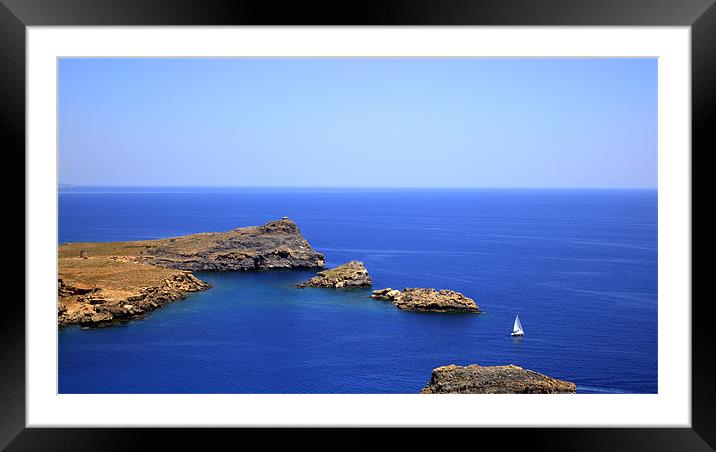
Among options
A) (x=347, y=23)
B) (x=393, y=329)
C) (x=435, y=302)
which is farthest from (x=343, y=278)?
(x=347, y=23)

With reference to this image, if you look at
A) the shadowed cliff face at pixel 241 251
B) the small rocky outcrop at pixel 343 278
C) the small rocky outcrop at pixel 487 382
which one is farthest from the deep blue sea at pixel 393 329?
the small rocky outcrop at pixel 487 382

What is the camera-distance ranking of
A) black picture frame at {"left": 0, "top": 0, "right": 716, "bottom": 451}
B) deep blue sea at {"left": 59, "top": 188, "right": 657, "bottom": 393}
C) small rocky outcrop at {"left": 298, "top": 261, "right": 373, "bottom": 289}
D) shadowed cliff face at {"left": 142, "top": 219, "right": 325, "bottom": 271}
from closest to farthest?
black picture frame at {"left": 0, "top": 0, "right": 716, "bottom": 451}
deep blue sea at {"left": 59, "top": 188, "right": 657, "bottom": 393}
small rocky outcrop at {"left": 298, "top": 261, "right": 373, "bottom": 289}
shadowed cliff face at {"left": 142, "top": 219, "right": 325, "bottom": 271}

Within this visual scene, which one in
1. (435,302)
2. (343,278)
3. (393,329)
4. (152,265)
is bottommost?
(393,329)

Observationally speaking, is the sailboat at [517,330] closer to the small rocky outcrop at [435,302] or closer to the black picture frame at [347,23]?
the small rocky outcrop at [435,302]

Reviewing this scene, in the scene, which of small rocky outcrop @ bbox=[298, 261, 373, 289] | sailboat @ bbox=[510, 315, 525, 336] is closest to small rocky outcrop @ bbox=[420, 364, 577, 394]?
sailboat @ bbox=[510, 315, 525, 336]

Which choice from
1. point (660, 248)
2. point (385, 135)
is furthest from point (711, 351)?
point (385, 135)

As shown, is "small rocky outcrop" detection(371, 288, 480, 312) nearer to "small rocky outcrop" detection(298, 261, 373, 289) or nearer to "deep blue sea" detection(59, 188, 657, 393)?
"deep blue sea" detection(59, 188, 657, 393)

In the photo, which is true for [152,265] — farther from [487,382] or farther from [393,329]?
[487,382]
